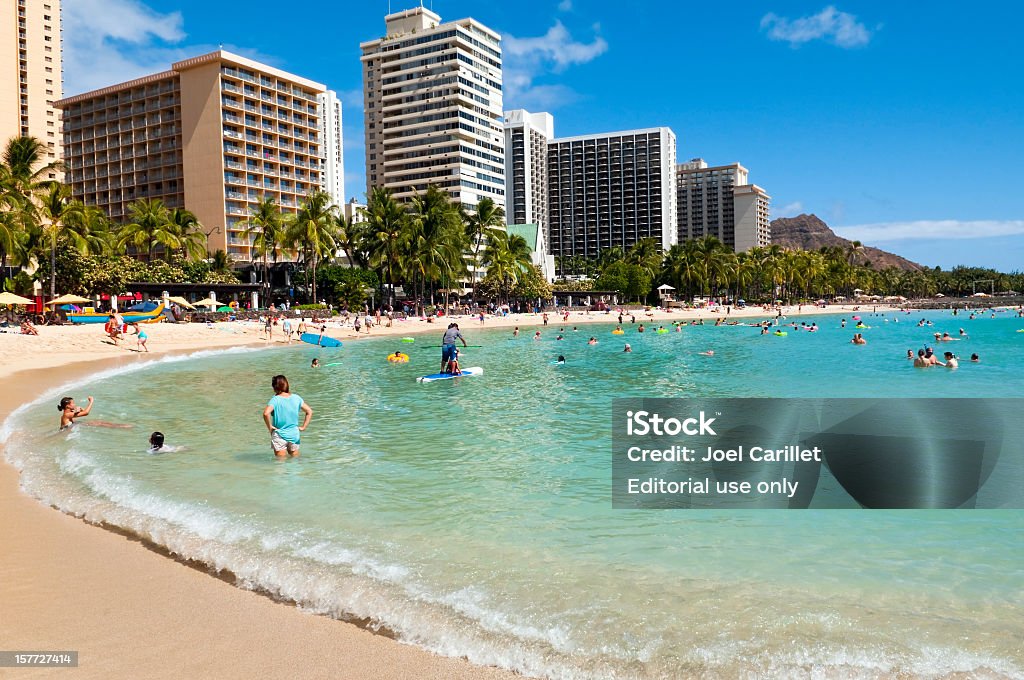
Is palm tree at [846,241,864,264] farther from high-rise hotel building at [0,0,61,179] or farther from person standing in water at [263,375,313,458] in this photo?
person standing in water at [263,375,313,458]

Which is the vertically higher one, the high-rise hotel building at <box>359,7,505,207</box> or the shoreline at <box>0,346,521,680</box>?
the high-rise hotel building at <box>359,7,505,207</box>

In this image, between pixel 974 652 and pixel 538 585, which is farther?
pixel 538 585

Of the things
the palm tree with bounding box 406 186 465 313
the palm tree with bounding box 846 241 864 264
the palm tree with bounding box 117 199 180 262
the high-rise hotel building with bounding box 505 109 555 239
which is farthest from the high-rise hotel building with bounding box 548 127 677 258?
the palm tree with bounding box 117 199 180 262

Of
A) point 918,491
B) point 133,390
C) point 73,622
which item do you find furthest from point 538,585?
point 133,390

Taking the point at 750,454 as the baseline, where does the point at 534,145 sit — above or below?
above

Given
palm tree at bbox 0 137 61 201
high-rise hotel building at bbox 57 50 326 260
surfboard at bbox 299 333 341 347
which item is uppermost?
high-rise hotel building at bbox 57 50 326 260

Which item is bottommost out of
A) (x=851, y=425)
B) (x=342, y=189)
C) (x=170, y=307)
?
(x=851, y=425)

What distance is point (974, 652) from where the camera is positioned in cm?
457

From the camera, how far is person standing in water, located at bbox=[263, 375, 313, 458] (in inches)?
396

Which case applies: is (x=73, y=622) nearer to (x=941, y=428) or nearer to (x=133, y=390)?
(x=941, y=428)

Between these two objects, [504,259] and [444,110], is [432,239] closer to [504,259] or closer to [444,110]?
[504,259]

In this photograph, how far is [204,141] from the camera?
8731 centimetres

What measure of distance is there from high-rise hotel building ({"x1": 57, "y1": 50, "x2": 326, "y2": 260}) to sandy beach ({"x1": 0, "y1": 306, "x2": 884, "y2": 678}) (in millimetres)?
83434

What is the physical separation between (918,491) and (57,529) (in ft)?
33.3
